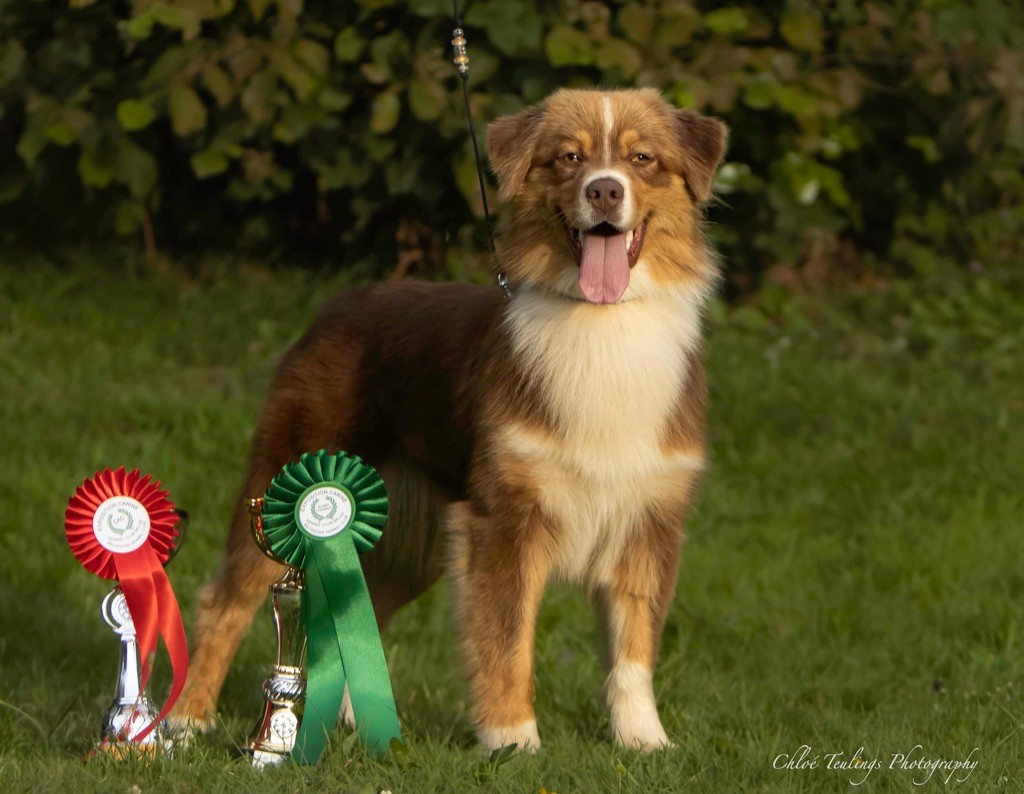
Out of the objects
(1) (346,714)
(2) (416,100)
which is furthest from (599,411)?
(2) (416,100)

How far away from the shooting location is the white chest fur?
3.93m

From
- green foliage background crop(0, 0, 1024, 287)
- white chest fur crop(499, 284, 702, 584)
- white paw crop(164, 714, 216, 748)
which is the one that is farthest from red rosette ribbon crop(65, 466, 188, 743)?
green foliage background crop(0, 0, 1024, 287)

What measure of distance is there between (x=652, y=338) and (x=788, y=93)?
3812mm

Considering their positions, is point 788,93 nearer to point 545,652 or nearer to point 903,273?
point 903,273

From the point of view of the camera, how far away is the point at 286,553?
151 inches

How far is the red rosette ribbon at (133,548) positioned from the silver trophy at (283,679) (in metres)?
0.24

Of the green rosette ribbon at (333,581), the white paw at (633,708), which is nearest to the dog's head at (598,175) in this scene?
the green rosette ribbon at (333,581)

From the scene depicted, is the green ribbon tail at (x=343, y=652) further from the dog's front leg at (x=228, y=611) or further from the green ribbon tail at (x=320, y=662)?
the dog's front leg at (x=228, y=611)

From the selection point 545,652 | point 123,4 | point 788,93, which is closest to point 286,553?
point 545,652

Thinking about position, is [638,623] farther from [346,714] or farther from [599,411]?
[346,714]

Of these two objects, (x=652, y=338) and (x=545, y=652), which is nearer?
(x=652, y=338)

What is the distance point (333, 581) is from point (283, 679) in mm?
310

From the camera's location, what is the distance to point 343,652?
12.5 feet

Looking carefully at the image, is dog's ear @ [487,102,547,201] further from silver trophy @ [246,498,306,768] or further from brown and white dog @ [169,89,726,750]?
silver trophy @ [246,498,306,768]
